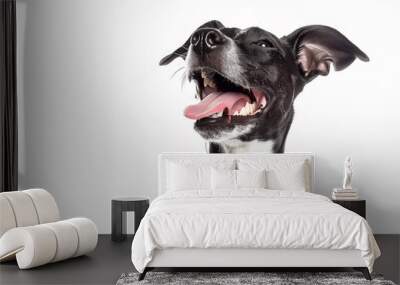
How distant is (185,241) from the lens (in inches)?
188

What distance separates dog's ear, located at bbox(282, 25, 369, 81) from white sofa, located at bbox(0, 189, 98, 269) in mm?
3028

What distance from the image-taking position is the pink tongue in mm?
6980

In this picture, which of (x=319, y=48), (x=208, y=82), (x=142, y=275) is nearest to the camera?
(x=142, y=275)

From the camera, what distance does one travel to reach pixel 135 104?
23.8 ft

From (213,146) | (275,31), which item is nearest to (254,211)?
(213,146)

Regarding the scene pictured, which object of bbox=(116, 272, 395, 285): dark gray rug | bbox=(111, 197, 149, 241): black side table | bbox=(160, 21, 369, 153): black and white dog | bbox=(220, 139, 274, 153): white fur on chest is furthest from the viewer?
bbox=(220, 139, 274, 153): white fur on chest

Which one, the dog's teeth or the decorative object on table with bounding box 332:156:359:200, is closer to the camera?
the decorative object on table with bounding box 332:156:359:200

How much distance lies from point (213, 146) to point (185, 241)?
2.46m

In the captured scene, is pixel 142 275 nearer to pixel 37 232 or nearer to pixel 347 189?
pixel 37 232

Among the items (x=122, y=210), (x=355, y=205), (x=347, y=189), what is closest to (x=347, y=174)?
(x=347, y=189)

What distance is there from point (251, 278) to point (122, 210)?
85.1 inches

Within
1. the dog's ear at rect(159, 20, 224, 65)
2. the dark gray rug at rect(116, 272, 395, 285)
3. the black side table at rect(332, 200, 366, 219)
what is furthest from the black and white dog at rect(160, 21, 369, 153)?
the dark gray rug at rect(116, 272, 395, 285)

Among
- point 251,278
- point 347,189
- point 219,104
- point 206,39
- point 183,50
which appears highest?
point 206,39

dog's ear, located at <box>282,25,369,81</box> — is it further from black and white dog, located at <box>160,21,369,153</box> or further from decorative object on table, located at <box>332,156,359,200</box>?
decorative object on table, located at <box>332,156,359,200</box>
